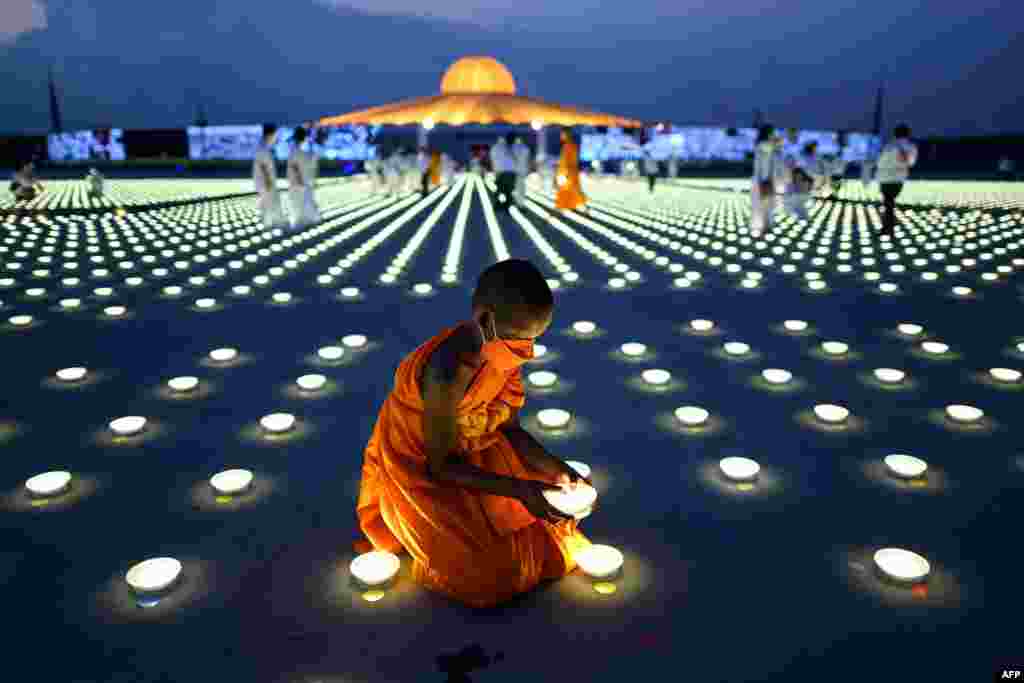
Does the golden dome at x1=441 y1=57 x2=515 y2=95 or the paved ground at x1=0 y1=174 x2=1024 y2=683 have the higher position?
the golden dome at x1=441 y1=57 x2=515 y2=95

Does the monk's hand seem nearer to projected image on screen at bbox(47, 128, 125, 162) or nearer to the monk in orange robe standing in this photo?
the monk in orange robe standing

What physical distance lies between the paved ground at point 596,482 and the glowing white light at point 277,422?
0.07 metres

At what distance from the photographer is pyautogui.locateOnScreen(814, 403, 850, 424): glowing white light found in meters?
3.03

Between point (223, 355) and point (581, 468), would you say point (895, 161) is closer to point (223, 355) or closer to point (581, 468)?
point (581, 468)

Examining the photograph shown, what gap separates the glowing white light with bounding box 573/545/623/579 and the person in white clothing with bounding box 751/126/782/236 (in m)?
7.44

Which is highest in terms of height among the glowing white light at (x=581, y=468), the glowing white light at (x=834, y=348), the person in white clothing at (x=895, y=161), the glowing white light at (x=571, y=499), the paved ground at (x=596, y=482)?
the person in white clothing at (x=895, y=161)

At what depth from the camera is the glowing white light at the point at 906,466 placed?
249 centimetres

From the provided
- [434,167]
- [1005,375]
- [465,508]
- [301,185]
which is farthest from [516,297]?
[434,167]

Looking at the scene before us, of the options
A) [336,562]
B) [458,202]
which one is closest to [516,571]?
[336,562]

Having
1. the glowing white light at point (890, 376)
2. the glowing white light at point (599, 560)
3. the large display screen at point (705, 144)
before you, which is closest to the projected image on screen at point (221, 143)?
the large display screen at point (705, 144)

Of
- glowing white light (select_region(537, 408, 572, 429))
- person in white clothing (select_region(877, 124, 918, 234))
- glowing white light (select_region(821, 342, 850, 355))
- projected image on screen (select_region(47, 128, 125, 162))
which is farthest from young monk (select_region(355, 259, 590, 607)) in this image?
projected image on screen (select_region(47, 128, 125, 162))

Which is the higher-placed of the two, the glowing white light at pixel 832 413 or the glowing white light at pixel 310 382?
the glowing white light at pixel 310 382

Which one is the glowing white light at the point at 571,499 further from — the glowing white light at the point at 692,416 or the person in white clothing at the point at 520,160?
the person in white clothing at the point at 520,160

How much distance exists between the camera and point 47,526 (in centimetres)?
222
